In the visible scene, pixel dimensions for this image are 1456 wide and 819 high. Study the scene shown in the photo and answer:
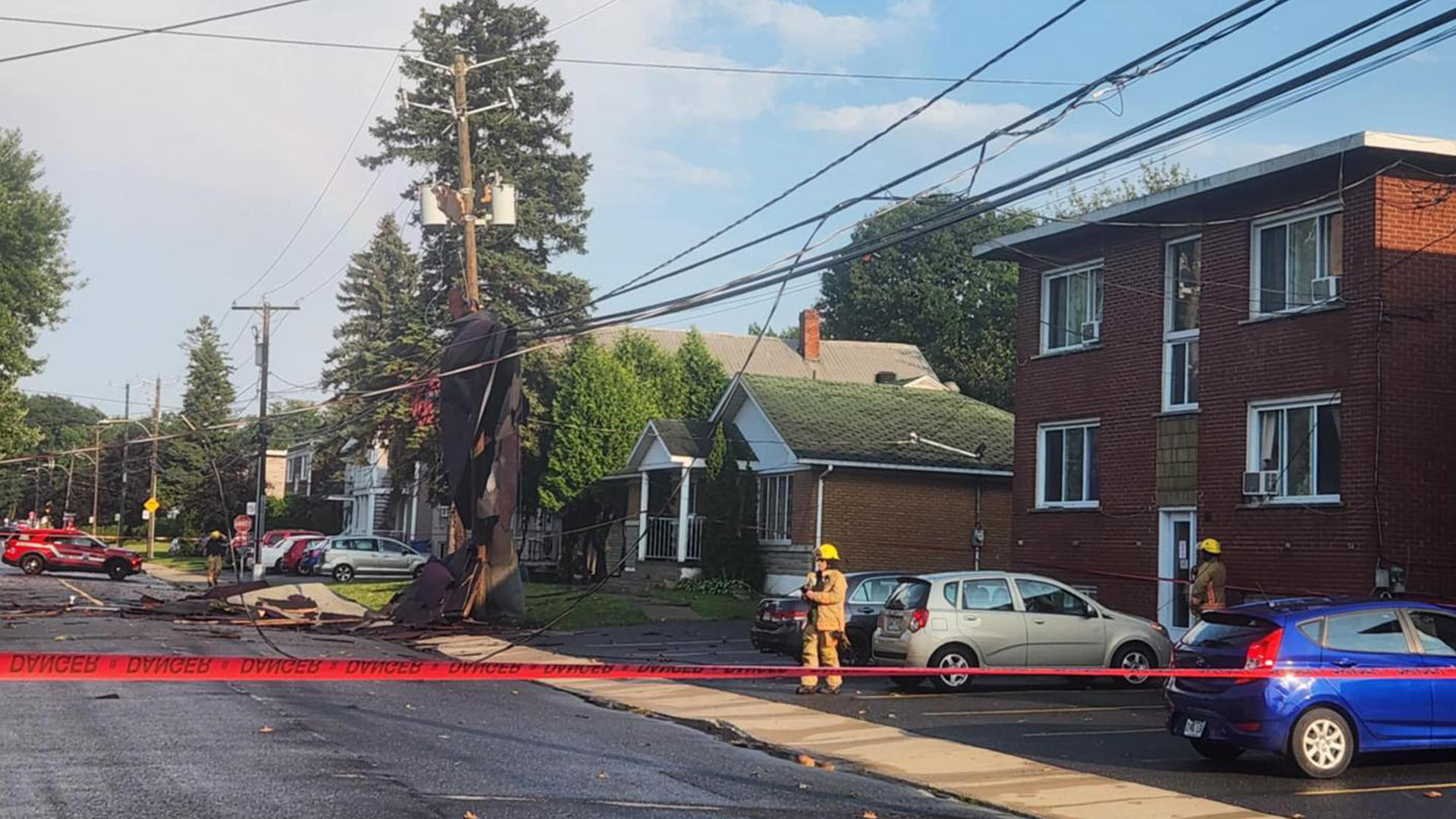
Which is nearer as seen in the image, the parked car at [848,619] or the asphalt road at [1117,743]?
the asphalt road at [1117,743]

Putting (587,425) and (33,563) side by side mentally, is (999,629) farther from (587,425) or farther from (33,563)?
(33,563)

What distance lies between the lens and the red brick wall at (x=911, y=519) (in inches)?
1316

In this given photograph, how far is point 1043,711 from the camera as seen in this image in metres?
16.8

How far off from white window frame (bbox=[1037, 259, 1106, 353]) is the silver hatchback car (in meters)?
7.06

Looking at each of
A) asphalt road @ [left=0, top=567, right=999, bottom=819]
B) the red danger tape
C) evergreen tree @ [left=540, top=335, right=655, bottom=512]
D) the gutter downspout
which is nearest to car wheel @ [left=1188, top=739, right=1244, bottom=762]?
asphalt road @ [left=0, top=567, right=999, bottom=819]

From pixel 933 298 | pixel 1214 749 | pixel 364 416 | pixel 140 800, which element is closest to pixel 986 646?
pixel 1214 749

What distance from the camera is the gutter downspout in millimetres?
33125

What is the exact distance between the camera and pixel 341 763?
438 inches

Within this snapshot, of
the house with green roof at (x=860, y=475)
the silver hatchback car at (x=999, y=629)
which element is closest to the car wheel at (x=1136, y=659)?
the silver hatchback car at (x=999, y=629)

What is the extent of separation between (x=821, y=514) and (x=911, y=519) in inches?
88.6

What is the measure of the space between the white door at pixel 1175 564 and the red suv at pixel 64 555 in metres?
39.5

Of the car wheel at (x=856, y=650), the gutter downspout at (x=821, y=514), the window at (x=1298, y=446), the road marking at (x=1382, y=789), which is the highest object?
the window at (x=1298, y=446)

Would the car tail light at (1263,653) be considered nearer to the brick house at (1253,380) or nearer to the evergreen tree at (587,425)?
the brick house at (1253,380)

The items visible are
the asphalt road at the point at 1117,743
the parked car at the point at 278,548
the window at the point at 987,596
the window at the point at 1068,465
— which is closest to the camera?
the asphalt road at the point at 1117,743
